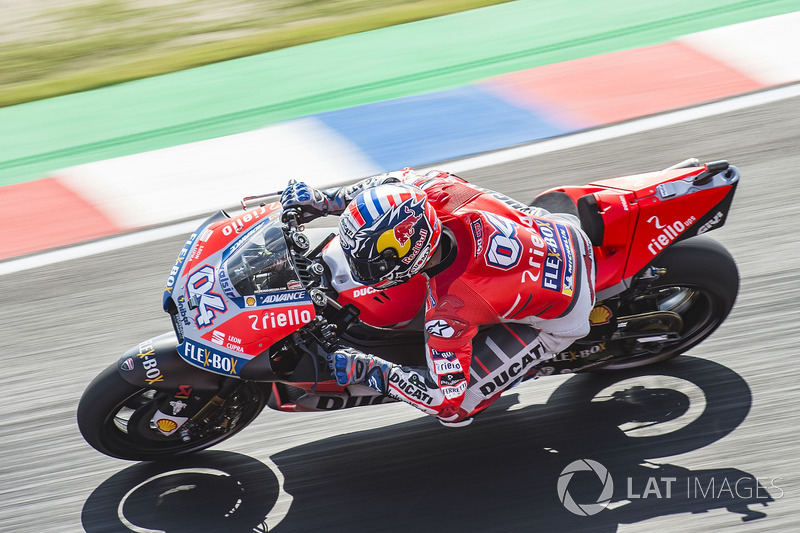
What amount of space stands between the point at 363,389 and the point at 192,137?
417cm

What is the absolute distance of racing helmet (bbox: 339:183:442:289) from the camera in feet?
11.6

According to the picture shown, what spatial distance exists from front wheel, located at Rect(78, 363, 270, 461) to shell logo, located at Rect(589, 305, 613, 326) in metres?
1.74

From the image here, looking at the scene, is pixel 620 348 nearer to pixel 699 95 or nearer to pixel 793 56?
pixel 699 95

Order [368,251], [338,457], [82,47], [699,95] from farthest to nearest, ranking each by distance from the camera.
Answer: [82,47] → [699,95] → [338,457] → [368,251]

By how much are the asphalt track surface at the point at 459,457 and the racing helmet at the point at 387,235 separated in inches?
53.3

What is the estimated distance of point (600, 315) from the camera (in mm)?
4398

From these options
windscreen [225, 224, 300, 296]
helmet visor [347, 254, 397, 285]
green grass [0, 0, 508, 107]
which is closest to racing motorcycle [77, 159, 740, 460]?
windscreen [225, 224, 300, 296]

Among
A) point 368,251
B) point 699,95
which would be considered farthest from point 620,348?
point 699,95

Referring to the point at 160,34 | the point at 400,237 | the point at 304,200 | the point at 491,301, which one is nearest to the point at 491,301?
the point at 491,301

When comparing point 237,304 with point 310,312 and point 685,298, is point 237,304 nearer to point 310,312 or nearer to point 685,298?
point 310,312

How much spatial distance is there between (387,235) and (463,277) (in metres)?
0.46

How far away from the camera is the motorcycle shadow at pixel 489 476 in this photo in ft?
13.9

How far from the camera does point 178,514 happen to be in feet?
14.2

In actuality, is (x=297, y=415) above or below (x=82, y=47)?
below
